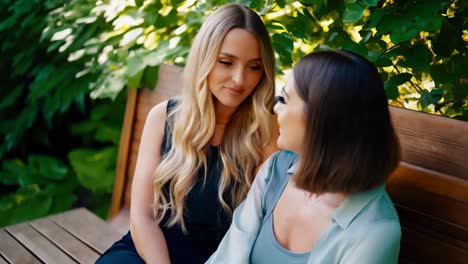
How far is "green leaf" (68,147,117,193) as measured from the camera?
3.85 metres

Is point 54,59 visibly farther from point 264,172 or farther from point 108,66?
point 264,172

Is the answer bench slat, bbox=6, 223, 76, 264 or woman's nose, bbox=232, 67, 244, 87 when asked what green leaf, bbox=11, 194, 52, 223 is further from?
woman's nose, bbox=232, 67, 244, 87

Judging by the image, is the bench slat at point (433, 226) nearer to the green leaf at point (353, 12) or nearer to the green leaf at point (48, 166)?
the green leaf at point (353, 12)

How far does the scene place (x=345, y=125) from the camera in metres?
1.37

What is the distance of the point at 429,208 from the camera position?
5.63 feet

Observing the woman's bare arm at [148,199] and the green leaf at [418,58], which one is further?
the woman's bare arm at [148,199]

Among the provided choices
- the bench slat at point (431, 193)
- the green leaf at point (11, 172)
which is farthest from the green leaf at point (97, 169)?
the bench slat at point (431, 193)

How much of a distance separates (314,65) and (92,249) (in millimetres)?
1769

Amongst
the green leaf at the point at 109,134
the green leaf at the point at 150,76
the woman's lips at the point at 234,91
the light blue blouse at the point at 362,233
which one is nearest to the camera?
the light blue blouse at the point at 362,233

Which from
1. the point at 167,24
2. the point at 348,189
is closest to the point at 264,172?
the point at 348,189

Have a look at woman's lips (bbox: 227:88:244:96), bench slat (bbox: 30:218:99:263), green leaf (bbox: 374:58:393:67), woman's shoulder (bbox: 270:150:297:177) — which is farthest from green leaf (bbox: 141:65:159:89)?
green leaf (bbox: 374:58:393:67)

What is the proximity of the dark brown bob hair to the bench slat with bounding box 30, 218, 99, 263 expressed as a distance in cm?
156

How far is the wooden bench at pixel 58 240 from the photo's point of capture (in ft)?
8.48

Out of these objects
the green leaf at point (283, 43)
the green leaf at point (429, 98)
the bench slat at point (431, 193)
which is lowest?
the bench slat at point (431, 193)
